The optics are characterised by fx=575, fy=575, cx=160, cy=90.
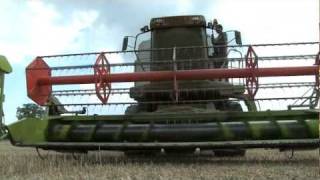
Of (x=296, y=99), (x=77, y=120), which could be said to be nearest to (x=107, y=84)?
(x=77, y=120)

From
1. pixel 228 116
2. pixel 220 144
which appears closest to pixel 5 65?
pixel 220 144

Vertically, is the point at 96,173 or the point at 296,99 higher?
the point at 296,99

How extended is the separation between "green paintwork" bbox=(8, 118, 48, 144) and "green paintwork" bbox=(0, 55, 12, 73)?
738mm

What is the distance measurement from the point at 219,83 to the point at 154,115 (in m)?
1.26

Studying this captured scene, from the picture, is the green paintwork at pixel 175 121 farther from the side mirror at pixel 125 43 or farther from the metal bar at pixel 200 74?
the side mirror at pixel 125 43

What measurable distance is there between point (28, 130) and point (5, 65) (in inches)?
38.5

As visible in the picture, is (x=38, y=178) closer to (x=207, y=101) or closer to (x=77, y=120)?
(x=77, y=120)

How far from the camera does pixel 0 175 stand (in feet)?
20.0

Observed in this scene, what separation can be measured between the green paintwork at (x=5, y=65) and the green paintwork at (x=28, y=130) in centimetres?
74

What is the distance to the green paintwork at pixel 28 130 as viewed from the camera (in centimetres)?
768

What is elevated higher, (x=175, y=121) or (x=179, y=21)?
(x=179, y=21)

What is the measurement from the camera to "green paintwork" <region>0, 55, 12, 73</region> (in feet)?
24.0

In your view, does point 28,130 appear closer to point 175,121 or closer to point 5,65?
point 5,65

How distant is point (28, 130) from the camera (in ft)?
25.7
